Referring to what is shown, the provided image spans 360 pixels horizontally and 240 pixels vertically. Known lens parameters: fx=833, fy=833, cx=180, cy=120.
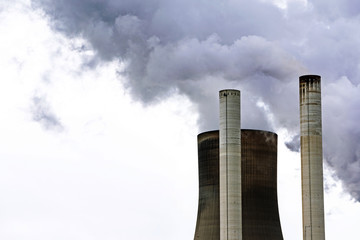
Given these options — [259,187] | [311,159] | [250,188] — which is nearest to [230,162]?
[250,188]

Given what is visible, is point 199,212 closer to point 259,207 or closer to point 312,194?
point 259,207

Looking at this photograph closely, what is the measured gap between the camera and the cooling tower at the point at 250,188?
2239 inches

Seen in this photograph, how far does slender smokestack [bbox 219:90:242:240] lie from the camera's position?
53.2 meters

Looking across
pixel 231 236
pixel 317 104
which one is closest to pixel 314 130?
pixel 317 104

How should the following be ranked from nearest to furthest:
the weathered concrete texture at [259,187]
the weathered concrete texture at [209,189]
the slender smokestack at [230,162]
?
the slender smokestack at [230,162] → the weathered concrete texture at [259,187] → the weathered concrete texture at [209,189]

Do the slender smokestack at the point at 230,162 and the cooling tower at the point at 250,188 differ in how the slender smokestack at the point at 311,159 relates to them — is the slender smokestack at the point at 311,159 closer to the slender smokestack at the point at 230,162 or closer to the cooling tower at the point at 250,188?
the cooling tower at the point at 250,188

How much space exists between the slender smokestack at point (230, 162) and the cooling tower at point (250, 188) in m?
3.56

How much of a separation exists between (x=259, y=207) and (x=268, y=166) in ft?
10.7

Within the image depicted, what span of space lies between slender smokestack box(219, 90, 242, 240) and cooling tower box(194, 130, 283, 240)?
11.7 ft

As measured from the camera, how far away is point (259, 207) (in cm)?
5716

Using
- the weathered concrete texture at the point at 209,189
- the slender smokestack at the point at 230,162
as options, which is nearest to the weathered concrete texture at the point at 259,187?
the weathered concrete texture at the point at 209,189

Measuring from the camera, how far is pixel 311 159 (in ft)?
178

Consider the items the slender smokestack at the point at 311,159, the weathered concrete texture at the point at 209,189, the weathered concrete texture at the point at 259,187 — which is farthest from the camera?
the weathered concrete texture at the point at 209,189

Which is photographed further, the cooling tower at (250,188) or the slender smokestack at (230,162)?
the cooling tower at (250,188)
